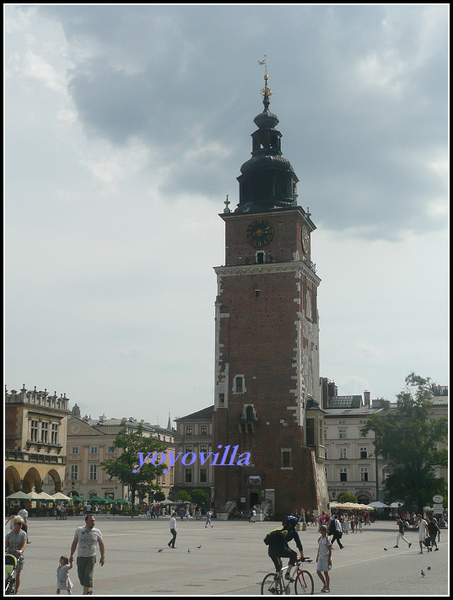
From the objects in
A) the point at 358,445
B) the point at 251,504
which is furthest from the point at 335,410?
the point at 251,504

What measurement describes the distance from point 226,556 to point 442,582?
1073 cm

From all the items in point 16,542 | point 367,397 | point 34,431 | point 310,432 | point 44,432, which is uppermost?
point 367,397

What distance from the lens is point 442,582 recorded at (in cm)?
2042

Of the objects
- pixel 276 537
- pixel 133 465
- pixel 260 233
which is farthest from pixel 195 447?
pixel 276 537

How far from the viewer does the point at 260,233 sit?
244ft

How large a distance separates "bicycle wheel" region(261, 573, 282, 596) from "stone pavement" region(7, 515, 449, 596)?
0.58 meters

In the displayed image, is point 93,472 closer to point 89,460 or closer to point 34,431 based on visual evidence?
point 89,460

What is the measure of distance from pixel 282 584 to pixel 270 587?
0.28 metres

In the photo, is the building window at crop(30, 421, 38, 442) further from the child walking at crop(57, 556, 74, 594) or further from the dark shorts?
the dark shorts

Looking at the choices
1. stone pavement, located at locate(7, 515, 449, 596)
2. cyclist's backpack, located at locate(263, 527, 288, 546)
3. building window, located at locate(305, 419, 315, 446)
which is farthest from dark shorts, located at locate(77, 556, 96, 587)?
building window, located at locate(305, 419, 315, 446)

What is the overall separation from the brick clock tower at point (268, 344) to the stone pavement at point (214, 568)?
27.7 metres

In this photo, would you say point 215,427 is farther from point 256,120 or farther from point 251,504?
point 256,120

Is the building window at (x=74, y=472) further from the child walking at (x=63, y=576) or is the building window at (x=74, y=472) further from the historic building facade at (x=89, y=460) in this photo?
the child walking at (x=63, y=576)

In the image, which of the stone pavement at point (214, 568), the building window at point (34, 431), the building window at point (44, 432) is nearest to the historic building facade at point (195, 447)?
the building window at point (44, 432)
